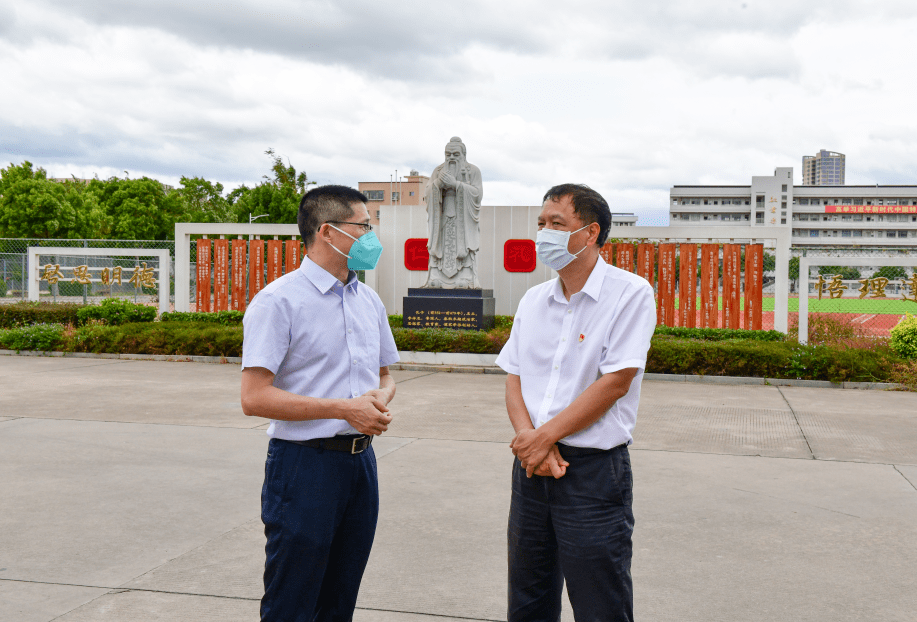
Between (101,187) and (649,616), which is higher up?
(101,187)

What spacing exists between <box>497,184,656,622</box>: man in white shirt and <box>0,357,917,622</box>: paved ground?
1.02 meters

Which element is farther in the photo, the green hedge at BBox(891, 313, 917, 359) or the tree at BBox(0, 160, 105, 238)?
the tree at BBox(0, 160, 105, 238)

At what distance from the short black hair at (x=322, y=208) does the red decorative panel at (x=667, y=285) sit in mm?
13442

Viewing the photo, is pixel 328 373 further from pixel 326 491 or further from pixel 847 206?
pixel 847 206

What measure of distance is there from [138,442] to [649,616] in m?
4.61

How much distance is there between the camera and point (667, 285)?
15.4m

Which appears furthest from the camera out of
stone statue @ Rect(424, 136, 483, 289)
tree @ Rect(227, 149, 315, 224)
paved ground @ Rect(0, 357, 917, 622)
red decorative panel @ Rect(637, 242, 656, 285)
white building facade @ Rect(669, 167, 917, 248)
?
white building facade @ Rect(669, 167, 917, 248)

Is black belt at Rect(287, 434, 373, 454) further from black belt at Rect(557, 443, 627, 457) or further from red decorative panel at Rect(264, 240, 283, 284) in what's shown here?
red decorative panel at Rect(264, 240, 283, 284)

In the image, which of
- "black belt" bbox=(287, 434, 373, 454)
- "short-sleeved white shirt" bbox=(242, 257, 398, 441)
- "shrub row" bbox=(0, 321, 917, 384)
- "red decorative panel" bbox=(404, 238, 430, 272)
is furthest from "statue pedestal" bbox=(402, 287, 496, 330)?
"black belt" bbox=(287, 434, 373, 454)

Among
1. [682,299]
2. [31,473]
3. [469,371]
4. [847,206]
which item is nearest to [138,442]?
[31,473]

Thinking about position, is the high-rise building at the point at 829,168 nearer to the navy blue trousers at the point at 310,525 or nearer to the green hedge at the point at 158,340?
the green hedge at the point at 158,340

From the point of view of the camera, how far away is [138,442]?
21.1ft

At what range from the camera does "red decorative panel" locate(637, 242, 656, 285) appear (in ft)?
51.0

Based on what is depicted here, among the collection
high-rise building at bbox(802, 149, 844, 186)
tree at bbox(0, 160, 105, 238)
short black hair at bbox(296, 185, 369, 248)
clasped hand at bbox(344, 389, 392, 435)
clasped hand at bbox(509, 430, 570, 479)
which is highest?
high-rise building at bbox(802, 149, 844, 186)
